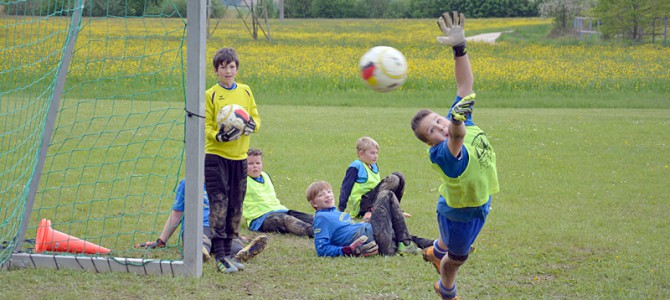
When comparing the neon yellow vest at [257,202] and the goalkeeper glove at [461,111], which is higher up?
the goalkeeper glove at [461,111]

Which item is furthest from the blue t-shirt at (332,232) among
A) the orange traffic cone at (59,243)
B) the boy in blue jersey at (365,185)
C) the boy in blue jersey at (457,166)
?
the orange traffic cone at (59,243)

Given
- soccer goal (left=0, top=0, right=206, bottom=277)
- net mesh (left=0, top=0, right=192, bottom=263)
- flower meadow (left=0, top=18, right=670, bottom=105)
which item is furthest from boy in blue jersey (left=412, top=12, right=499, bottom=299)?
flower meadow (left=0, top=18, right=670, bottom=105)

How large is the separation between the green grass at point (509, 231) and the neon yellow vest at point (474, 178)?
0.96 m

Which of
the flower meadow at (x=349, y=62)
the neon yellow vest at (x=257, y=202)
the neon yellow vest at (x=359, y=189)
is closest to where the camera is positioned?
the neon yellow vest at (x=257, y=202)

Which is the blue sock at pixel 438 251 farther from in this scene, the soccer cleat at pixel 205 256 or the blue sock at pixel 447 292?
the soccer cleat at pixel 205 256

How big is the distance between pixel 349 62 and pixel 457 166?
23.2m

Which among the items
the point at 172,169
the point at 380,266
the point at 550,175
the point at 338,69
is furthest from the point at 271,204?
the point at 338,69

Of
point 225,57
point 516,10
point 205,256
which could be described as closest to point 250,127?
point 225,57

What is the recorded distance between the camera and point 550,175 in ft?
35.5

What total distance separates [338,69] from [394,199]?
19024 millimetres

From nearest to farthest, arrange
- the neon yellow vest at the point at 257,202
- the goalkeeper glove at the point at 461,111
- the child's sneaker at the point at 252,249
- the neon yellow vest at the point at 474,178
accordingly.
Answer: the goalkeeper glove at the point at 461,111, the neon yellow vest at the point at 474,178, the child's sneaker at the point at 252,249, the neon yellow vest at the point at 257,202

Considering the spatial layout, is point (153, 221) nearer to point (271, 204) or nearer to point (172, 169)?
point (271, 204)

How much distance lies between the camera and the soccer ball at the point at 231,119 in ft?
19.6

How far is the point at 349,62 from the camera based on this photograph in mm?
27750
